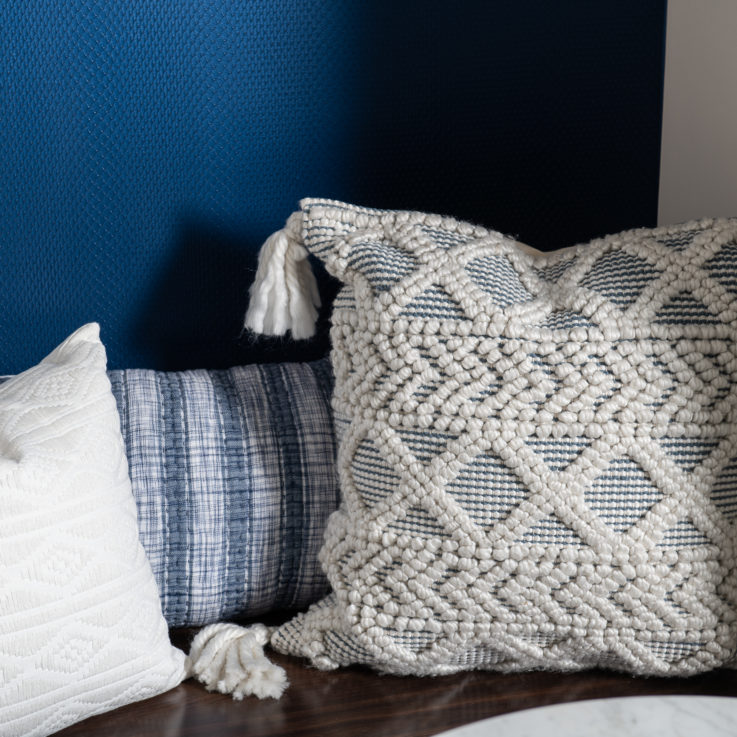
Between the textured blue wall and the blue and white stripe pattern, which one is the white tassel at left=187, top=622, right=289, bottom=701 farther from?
the textured blue wall

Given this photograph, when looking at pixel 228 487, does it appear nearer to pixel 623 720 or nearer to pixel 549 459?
pixel 549 459

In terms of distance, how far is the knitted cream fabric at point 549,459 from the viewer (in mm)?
835

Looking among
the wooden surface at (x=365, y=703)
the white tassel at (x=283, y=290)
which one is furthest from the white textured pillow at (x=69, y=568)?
the white tassel at (x=283, y=290)

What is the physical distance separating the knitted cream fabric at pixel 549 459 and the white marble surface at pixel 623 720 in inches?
9.1

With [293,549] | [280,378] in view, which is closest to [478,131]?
[280,378]

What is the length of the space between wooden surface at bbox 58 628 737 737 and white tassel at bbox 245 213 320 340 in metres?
0.42

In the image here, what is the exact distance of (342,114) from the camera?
3.86ft

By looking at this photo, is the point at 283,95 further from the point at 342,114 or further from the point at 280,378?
the point at 280,378

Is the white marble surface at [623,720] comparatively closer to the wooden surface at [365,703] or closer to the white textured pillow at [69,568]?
the wooden surface at [365,703]

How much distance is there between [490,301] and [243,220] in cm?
45

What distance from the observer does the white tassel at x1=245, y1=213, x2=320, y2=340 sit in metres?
1.00

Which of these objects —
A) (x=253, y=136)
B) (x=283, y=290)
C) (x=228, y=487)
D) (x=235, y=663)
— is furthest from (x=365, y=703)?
(x=253, y=136)

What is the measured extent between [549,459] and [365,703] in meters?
0.33

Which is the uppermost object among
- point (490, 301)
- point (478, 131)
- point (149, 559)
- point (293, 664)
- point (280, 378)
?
point (478, 131)
